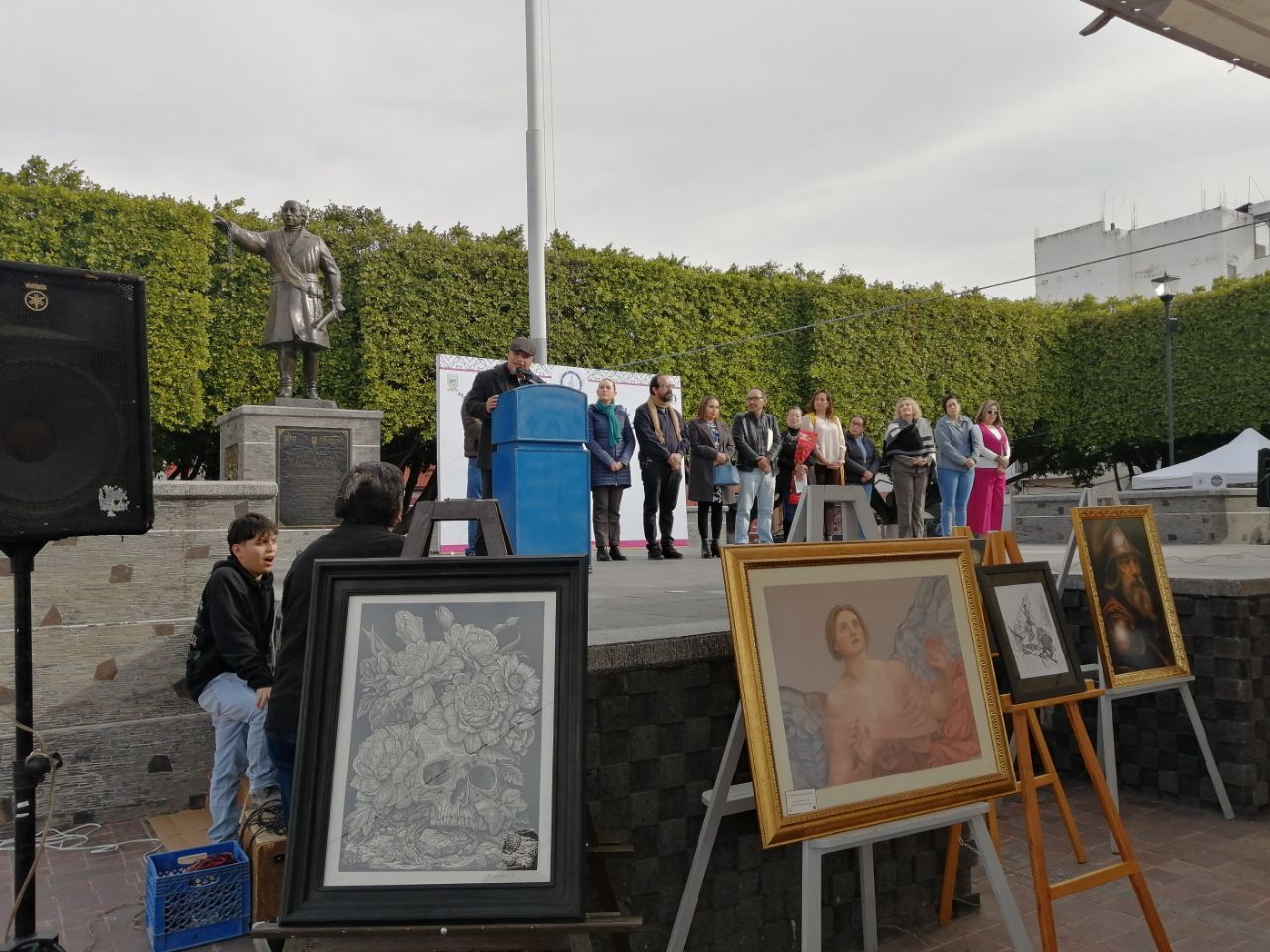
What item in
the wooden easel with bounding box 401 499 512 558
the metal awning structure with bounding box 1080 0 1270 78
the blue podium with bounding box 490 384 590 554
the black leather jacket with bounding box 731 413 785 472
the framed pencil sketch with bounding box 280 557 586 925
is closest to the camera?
the framed pencil sketch with bounding box 280 557 586 925

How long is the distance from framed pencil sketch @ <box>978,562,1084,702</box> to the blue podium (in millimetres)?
3468

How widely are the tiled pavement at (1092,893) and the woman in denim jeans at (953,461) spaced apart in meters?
5.76

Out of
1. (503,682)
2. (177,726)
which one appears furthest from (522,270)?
(503,682)

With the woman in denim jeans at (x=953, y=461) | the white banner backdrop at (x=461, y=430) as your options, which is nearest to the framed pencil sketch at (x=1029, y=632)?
the woman in denim jeans at (x=953, y=461)

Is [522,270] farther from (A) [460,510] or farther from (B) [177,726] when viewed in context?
(A) [460,510]

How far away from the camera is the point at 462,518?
2.32 m

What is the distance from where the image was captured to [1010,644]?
3029mm

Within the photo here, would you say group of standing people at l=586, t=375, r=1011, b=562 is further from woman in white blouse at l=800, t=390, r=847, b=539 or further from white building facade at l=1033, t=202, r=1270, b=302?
white building facade at l=1033, t=202, r=1270, b=302

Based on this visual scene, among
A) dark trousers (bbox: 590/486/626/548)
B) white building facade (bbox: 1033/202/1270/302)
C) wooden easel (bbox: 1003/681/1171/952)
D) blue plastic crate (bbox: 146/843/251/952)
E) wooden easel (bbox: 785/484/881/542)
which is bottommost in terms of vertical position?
blue plastic crate (bbox: 146/843/251/952)

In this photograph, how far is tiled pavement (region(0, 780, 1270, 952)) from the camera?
3107 millimetres

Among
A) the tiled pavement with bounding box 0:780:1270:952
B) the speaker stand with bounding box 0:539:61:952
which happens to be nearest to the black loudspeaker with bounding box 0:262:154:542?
the speaker stand with bounding box 0:539:61:952

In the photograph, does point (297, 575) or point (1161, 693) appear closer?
point (297, 575)

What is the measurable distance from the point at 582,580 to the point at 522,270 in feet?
52.9

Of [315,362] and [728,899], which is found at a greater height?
[315,362]
